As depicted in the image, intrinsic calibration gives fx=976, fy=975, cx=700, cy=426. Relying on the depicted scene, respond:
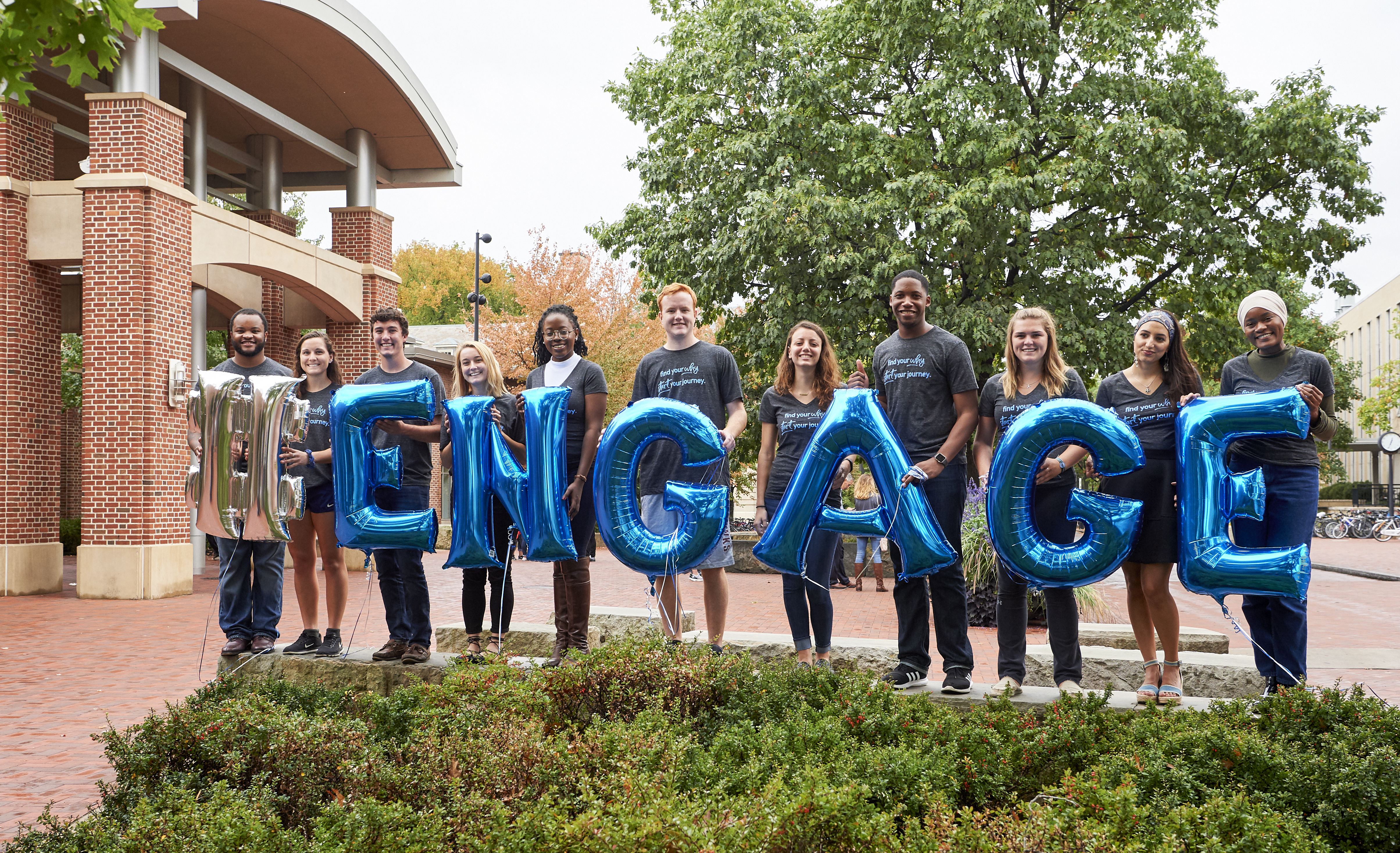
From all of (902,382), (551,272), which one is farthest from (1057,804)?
(551,272)

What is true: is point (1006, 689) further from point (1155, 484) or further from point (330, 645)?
point (330, 645)

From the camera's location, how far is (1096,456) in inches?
170

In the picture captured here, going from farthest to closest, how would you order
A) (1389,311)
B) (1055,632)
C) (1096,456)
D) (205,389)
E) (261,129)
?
(1389,311) < (261,129) < (205,389) < (1055,632) < (1096,456)

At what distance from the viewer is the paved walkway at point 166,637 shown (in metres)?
4.99

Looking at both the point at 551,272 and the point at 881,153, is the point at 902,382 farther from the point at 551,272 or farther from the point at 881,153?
the point at 551,272

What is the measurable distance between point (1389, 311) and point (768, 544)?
54.0 m

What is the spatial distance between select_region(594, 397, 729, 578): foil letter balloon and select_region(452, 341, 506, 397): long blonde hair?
941 mm

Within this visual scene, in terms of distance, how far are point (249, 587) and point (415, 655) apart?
116cm

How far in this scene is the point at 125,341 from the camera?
41.9 feet

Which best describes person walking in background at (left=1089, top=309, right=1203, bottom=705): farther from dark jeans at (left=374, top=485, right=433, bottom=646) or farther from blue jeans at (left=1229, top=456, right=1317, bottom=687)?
dark jeans at (left=374, top=485, right=433, bottom=646)

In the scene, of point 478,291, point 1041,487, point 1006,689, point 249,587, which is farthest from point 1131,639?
point 478,291

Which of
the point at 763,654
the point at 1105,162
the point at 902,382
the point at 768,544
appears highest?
the point at 1105,162

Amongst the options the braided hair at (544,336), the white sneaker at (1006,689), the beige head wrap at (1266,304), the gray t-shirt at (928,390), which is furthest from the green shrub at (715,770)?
the braided hair at (544,336)

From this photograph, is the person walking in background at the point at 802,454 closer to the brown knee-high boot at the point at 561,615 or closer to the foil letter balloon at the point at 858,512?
the foil letter balloon at the point at 858,512
